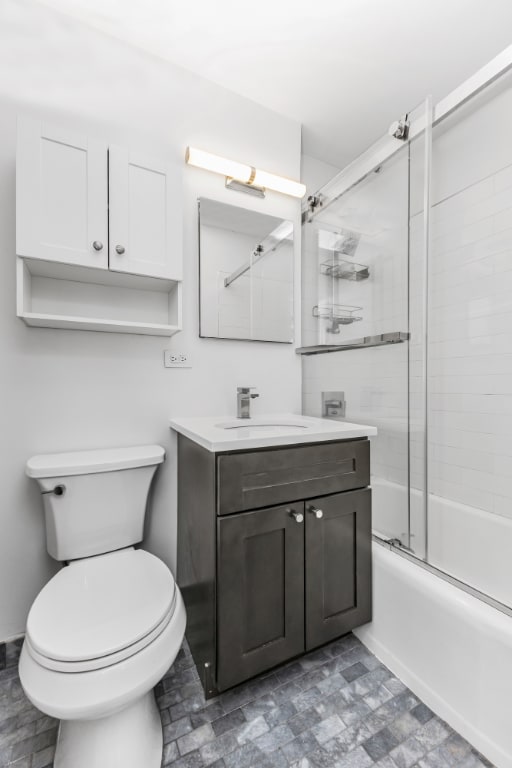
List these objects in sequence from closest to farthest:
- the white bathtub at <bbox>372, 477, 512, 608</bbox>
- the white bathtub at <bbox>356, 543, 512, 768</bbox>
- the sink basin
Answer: the white bathtub at <bbox>356, 543, 512, 768</bbox>
the white bathtub at <bbox>372, 477, 512, 608</bbox>
the sink basin

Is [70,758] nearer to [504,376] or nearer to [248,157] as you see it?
[504,376]

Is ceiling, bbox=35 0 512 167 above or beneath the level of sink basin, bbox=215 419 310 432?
above

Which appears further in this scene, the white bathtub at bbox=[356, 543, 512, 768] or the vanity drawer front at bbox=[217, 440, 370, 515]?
the vanity drawer front at bbox=[217, 440, 370, 515]

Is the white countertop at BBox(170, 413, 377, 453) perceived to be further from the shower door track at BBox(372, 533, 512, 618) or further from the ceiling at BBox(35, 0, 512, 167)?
the ceiling at BBox(35, 0, 512, 167)

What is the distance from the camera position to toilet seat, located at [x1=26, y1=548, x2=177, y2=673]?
2.58ft

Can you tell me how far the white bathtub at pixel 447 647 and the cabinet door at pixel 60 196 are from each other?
155 cm

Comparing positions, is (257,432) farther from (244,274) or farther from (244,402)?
(244,274)

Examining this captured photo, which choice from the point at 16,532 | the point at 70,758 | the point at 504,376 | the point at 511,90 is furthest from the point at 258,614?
the point at 511,90

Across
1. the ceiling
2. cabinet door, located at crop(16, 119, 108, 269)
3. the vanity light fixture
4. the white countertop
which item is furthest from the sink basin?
the ceiling

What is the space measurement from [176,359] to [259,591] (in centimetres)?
97

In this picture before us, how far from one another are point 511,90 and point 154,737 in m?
2.31

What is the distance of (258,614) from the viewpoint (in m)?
1.09

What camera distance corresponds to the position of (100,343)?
4.68ft

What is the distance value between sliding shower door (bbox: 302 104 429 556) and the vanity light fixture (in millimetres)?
189
